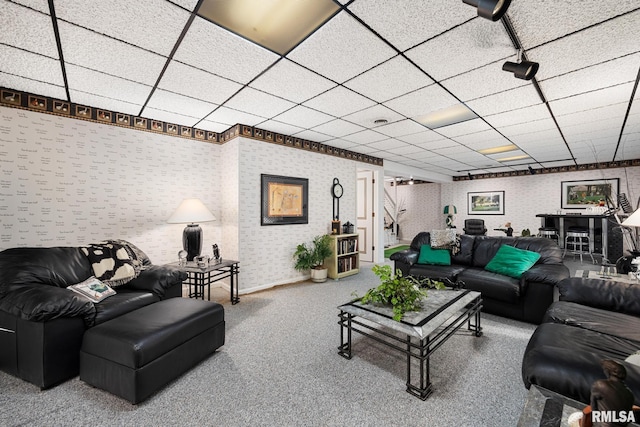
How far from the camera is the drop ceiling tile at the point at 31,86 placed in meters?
2.59

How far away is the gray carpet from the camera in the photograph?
1.65 m

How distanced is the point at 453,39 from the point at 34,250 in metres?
3.94

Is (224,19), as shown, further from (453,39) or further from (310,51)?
(453,39)

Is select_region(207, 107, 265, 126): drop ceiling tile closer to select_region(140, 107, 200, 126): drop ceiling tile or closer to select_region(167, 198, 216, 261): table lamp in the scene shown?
select_region(140, 107, 200, 126): drop ceiling tile

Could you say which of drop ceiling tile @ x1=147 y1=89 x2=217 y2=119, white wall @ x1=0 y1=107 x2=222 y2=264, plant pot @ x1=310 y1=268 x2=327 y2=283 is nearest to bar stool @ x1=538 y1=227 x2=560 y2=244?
plant pot @ x1=310 y1=268 x2=327 y2=283

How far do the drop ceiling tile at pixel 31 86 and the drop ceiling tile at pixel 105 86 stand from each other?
0.16 meters

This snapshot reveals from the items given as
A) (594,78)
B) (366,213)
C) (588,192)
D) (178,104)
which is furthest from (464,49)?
(588,192)

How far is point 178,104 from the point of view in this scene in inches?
128

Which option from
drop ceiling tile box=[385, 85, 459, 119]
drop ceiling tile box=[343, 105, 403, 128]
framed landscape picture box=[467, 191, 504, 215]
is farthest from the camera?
framed landscape picture box=[467, 191, 504, 215]

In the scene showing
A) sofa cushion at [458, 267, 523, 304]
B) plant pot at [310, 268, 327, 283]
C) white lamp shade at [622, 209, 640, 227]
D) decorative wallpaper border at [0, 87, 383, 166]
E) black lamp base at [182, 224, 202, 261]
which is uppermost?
decorative wallpaper border at [0, 87, 383, 166]

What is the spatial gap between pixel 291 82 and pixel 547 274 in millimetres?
3364

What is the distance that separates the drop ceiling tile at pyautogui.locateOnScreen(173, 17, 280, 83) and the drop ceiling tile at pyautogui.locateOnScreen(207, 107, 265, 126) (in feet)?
3.20

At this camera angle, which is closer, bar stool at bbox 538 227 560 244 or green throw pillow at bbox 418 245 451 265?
green throw pillow at bbox 418 245 451 265

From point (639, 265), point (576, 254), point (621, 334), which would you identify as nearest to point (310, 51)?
point (621, 334)
